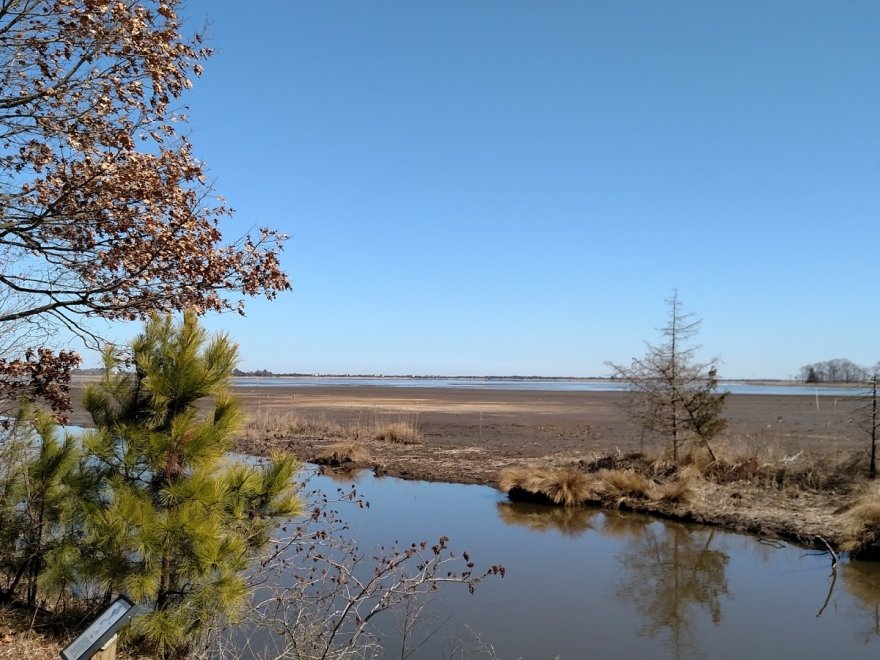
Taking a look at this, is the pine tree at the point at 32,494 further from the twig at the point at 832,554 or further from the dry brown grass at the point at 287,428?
the dry brown grass at the point at 287,428

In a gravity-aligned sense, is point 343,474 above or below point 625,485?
below

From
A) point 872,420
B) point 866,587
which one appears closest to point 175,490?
point 866,587

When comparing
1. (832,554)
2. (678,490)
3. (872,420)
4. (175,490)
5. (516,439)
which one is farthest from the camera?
(516,439)

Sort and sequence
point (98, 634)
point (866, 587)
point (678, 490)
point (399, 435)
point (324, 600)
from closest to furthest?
point (98, 634) → point (324, 600) → point (866, 587) → point (678, 490) → point (399, 435)

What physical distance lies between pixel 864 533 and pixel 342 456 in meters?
15.5

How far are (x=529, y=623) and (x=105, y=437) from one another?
6083 millimetres

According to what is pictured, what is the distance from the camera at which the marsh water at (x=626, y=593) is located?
8273 mm

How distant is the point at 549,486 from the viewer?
56.3 feet

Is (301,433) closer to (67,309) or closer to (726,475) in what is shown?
(726,475)

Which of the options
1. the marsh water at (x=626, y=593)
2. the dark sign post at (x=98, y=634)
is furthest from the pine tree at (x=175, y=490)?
the marsh water at (x=626, y=593)

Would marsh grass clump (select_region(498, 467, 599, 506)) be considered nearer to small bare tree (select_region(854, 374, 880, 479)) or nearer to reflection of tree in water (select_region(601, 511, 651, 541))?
reflection of tree in water (select_region(601, 511, 651, 541))

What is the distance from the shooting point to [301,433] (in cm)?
3077

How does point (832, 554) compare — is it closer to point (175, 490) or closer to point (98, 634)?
point (175, 490)

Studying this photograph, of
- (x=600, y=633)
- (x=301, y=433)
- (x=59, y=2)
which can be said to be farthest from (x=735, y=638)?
(x=301, y=433)
